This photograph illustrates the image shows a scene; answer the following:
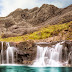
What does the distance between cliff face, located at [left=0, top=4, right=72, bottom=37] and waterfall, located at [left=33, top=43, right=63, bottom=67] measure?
4428 centimetres

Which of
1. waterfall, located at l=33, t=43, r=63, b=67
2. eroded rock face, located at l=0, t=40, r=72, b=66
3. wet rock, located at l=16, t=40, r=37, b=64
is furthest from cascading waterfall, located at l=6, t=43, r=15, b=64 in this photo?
waterfall, located at l=33, t=43, r=63, b=67

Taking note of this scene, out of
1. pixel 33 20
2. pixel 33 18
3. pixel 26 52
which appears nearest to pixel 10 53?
pixel 26 52

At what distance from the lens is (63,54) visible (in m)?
45.3

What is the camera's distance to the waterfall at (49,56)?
45.6 meters

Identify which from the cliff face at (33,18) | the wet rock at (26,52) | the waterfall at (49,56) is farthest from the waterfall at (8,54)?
the cliff face at (33,18)

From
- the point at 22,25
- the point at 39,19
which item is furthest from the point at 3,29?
the point at 39,19

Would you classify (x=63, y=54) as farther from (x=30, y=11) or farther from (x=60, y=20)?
(x=30, y=11)

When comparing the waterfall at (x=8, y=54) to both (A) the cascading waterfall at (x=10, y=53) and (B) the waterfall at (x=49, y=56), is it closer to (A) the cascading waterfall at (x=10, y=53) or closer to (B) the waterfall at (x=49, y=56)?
(A) the cascading waterfall at (x=10, y=53)

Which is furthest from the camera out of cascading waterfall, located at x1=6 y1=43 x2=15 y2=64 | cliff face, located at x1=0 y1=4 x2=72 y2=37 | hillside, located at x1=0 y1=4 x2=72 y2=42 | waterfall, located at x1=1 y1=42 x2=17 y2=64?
cliff face, located at x1=0 y1=4 x2=72 y2=37

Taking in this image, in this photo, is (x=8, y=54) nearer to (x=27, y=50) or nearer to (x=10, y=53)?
(x=10, y=53)

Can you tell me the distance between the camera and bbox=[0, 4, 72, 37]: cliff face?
9975cm

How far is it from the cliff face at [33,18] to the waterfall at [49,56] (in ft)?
145

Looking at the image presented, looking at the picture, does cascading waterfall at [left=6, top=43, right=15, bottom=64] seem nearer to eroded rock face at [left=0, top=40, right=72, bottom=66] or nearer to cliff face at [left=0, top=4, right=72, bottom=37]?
eroded rock face at [left=0, top=40, right=72, bottom=66]

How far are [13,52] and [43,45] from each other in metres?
10.6
